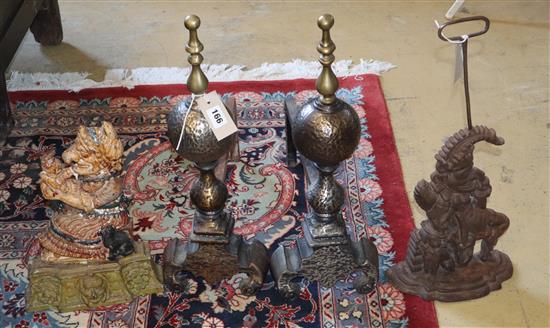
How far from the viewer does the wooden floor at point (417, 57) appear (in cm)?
190

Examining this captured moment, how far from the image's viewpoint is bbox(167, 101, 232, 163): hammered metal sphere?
1442 millimetres

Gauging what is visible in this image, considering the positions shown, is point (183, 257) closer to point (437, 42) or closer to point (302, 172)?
point (302, 172)

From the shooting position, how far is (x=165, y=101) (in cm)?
233

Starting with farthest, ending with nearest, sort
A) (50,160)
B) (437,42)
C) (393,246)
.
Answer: (437,42)
(393,246)
(50,160)

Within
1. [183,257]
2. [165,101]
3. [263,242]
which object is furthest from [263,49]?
[183,257]

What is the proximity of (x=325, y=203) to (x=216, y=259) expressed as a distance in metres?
0.28

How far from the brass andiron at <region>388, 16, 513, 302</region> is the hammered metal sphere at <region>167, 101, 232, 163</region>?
1.44ft

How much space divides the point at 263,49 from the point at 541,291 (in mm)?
1350

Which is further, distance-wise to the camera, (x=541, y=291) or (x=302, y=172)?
(x=302, y=172)

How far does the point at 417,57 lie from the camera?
2.54m

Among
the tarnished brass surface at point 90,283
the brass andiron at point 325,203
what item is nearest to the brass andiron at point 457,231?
the brass andiron at point 325,203

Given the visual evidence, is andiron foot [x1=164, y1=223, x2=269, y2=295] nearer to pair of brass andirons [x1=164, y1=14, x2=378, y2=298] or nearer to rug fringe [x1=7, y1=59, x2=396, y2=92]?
pair of brass andirons [x1=164, y1=14, x2=378, y2=298]

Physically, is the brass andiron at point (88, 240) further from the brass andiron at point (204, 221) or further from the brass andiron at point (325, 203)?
the brass andiron at point (325, 203)

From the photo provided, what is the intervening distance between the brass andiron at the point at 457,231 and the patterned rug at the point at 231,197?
6cm
